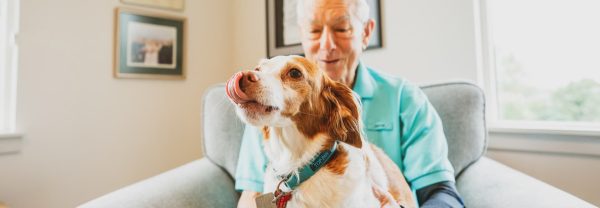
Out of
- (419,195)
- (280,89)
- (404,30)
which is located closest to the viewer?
(280,89)

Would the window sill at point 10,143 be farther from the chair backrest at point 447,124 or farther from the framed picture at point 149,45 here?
the chair backrest at point 447,124

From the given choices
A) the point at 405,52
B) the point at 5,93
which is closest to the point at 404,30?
the point at 405,52

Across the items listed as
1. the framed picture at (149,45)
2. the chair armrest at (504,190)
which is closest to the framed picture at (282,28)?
the framed picture at (149,45)

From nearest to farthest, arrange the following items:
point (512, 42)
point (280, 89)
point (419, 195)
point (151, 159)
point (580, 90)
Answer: point (280, 89) → point (419, 195) → point (580, 90) → point (512, 42) → point (151, 159)

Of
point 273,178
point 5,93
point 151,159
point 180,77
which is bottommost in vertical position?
point 151,159

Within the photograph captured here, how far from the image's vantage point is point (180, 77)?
7.01ft

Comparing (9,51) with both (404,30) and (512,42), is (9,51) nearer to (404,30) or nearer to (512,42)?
(404,30)

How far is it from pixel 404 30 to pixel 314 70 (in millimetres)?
1274

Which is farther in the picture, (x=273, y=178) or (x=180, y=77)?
(x=180, y=77)

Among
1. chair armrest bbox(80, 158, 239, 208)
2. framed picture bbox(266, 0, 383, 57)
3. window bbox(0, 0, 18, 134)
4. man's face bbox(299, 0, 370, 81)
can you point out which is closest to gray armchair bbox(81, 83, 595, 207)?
chair armrest bbox(80, 158, 239, 208)

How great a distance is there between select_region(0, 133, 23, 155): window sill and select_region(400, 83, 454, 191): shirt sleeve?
1.75 meters

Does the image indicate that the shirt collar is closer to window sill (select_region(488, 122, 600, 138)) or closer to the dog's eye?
the dog's eye

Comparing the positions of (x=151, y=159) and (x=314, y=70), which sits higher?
(x=314, y=70)

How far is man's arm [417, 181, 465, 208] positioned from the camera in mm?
752
